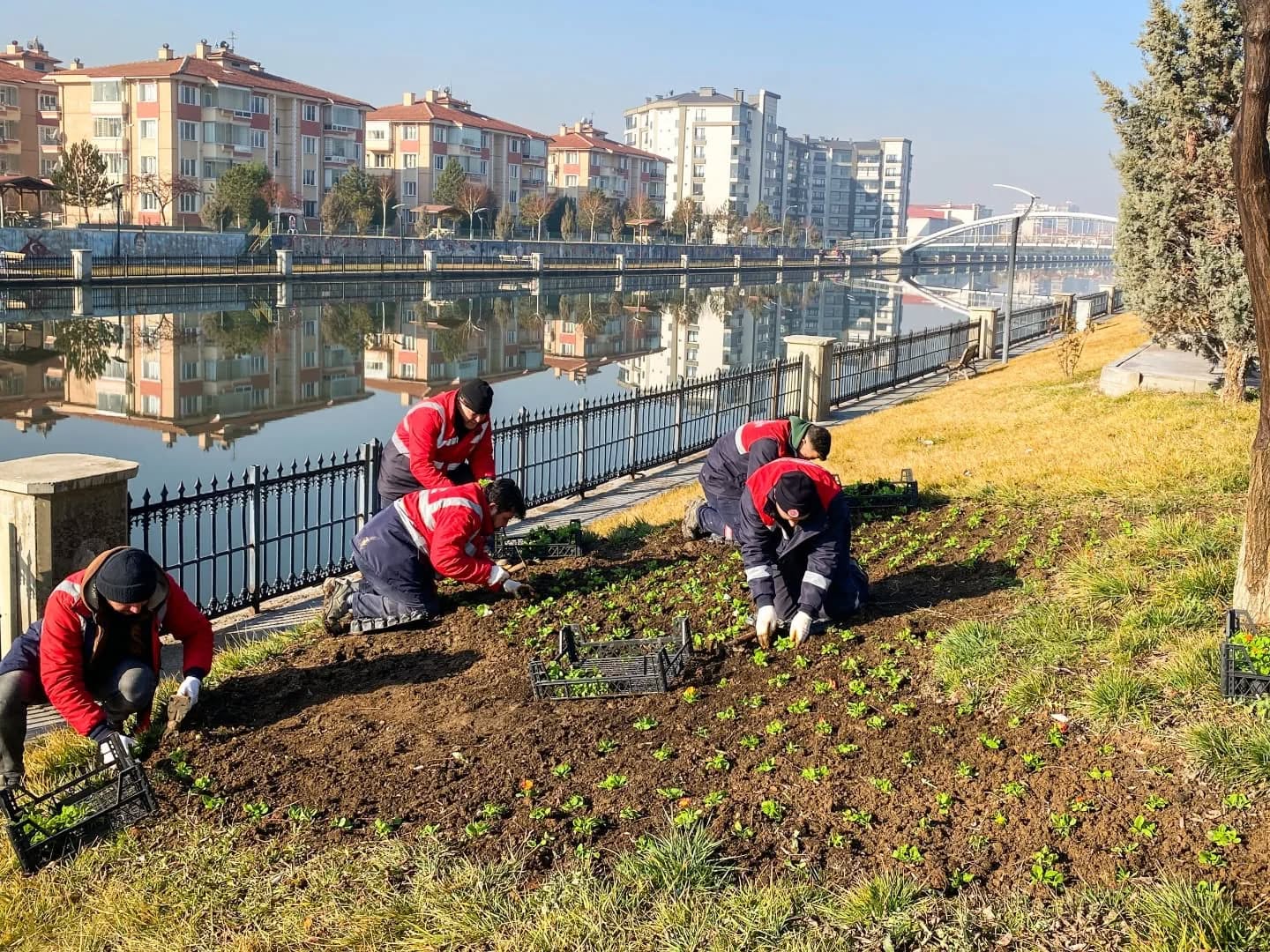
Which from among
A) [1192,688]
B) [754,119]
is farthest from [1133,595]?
[754,119]

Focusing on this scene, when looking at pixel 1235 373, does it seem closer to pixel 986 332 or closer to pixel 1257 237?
pixel 1257 237

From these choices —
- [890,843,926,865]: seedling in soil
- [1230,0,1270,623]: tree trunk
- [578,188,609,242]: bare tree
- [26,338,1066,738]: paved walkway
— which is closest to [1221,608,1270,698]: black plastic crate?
[1230,0,1270,623]: tree trunk

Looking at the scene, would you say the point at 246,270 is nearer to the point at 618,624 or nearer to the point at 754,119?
the point at 618,624

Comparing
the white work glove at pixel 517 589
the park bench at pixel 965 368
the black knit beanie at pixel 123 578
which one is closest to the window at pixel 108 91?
the park bench at pixel 965 368

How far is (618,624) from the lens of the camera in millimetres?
6879

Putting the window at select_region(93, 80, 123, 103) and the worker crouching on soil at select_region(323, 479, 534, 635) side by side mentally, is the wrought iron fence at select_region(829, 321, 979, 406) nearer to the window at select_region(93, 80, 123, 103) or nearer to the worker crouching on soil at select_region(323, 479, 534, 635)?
the worker crouching on soil at select_region(323, 479, 534, 635)

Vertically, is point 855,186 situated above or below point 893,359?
above

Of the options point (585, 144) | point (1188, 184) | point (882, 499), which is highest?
point (585, 144)

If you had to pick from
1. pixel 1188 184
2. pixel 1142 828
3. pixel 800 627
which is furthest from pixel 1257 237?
pixel 1188 184

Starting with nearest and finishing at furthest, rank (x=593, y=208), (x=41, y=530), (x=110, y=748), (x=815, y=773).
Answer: (x=815, y=773) < (x=110, y=748) < (x=41, y=530) < (x=593, y=208)

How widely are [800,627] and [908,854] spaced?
6.48 feet

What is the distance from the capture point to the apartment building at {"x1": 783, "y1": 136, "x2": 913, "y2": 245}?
178 meters

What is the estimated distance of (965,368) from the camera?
25.5m

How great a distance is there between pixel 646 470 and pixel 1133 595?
8887 millimetres
